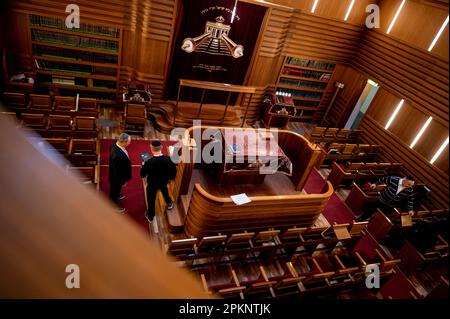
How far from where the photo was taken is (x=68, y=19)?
→ 22.9ft

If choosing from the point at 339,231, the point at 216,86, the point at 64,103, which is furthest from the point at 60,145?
the point at 339,231

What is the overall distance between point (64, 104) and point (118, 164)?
10.2 ft

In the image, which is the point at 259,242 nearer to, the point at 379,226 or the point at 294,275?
the point at 294,275

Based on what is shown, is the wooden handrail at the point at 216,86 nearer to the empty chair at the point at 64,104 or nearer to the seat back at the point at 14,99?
the empty chair at the point at 64,104

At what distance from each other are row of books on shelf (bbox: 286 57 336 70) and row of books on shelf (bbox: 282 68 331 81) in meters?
0.19

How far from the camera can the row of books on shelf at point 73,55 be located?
7.37 meters

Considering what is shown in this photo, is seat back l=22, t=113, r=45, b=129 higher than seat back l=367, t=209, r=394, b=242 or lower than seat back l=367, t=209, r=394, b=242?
higher

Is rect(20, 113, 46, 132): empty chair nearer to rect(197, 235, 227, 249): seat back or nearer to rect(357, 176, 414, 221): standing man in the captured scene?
rect(197, 235, 227, 249): seat back

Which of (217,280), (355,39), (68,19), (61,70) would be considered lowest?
(217,280)

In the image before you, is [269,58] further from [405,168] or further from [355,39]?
[405,168]

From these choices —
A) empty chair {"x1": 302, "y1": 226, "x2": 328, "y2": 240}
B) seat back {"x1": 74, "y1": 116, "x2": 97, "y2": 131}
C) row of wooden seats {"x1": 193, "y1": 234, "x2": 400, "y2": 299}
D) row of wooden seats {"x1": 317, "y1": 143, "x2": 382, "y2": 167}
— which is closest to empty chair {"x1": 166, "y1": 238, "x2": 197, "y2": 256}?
row of wooden seats {"x1": 193, "y1": 234, "x2": 400, "y2": 299}

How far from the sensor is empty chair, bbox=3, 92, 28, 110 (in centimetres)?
639

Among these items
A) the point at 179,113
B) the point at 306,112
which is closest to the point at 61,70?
the point at 179,113

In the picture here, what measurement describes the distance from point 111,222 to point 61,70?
8.37m
